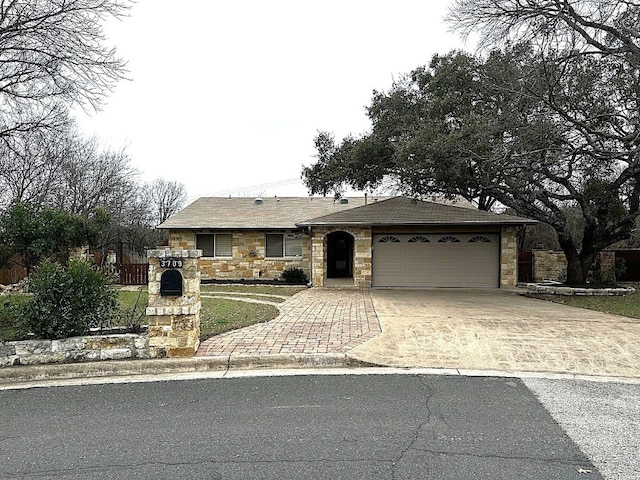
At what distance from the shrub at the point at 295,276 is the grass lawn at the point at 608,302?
8716mm

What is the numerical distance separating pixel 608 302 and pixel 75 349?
13545 millimetres

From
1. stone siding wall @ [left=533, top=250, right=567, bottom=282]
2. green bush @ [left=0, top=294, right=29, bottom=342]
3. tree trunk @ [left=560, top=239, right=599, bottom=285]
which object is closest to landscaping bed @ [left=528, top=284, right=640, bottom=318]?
tree trunk @ [left=560, top=239, right=599, bottom=285]

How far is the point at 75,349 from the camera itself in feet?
21.1

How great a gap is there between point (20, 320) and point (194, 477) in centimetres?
449

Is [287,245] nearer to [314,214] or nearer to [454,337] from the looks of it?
[314,214]

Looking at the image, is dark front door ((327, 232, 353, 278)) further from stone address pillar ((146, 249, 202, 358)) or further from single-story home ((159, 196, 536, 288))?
stone address pillar ((146, 249, 202, 358))

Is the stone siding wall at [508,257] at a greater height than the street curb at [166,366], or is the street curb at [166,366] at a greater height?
the stone siding wall at [508,257]

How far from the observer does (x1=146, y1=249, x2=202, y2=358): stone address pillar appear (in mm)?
6480

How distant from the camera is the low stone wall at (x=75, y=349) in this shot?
629cm

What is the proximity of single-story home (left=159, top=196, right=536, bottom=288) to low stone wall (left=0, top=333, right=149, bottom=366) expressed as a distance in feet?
38.1

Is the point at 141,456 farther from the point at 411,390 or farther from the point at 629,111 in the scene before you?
the point at 629,111

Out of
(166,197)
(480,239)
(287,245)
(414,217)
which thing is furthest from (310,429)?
(166,197)

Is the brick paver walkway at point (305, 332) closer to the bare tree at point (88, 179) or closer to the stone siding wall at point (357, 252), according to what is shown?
the stone siding wall at point (357, 252)

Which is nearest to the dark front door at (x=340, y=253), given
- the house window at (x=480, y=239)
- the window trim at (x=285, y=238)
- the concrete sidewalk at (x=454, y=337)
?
the window trim at (x=285, y=238)
